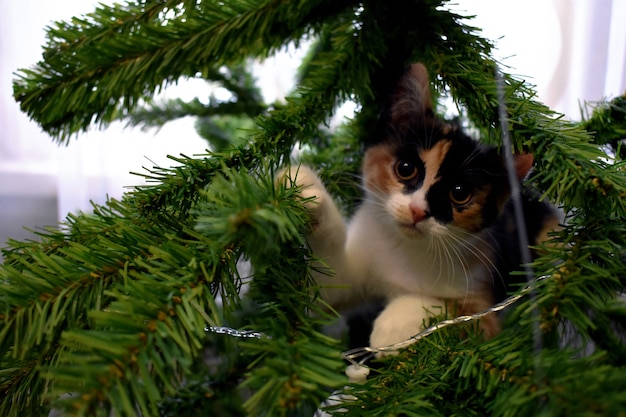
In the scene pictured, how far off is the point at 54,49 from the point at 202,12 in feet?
0.62

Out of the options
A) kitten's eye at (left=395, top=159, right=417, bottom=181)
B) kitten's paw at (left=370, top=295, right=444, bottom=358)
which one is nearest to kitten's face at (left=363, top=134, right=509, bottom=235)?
kitten's eye at (left=395, top=159, right=417, bottom=181)

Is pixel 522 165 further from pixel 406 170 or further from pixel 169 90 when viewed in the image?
pixel 169 90

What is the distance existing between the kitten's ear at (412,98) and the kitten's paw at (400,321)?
0.30 metres

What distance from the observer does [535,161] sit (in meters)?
0.42

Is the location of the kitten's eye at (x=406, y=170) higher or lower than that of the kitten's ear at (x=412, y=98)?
lower

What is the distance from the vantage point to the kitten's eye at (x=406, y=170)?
667mm

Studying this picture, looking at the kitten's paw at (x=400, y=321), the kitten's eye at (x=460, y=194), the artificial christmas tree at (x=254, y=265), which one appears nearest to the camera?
the artificial christmas tree at (x=254, y=265)

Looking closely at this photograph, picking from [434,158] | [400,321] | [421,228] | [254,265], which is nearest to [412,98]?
[434,158]

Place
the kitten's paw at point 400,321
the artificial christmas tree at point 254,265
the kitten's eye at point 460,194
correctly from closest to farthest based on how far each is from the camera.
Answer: the artificial christmas tree at point 254,265 → the kitten's paw at point 400,321 → the kitten's eye at point 460,194

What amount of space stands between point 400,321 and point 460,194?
0.22 m

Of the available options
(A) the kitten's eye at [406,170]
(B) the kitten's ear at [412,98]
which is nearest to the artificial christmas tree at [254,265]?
(B) the kitten's ear at [412,98]

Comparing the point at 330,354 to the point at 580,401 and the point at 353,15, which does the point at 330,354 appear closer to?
the point at 580,401

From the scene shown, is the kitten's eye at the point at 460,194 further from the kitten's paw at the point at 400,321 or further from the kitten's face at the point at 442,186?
the kitten's paw at the point at 400,321

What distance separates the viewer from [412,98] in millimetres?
656
